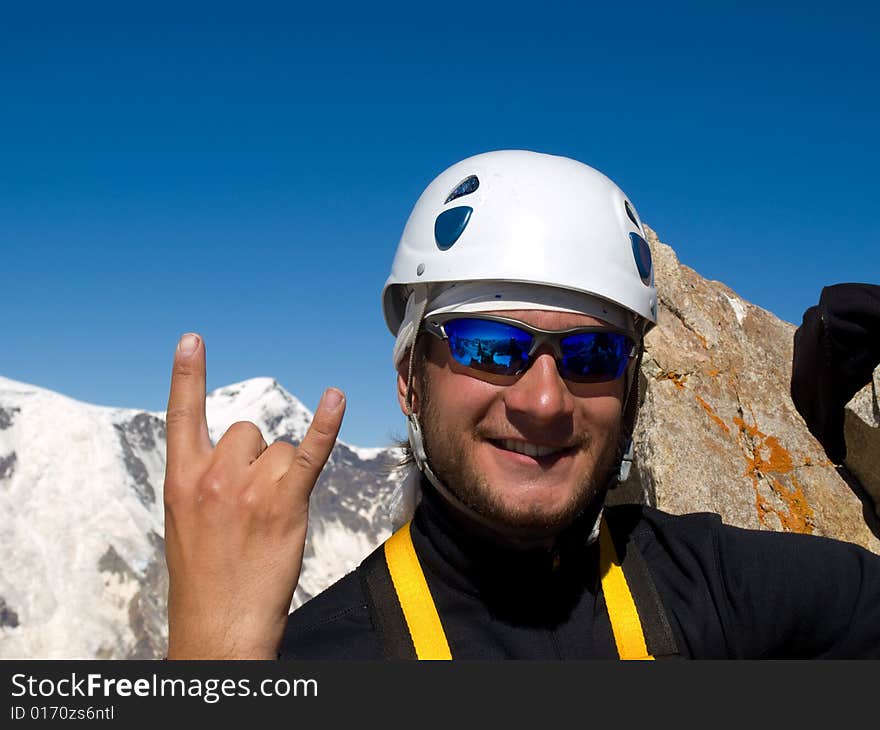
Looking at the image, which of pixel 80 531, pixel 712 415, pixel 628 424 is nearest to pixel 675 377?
pixel 712 415

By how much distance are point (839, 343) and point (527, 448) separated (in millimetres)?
2447

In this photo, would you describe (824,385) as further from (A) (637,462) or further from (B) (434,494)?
(B) (434,494)

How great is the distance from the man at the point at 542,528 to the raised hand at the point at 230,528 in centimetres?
113

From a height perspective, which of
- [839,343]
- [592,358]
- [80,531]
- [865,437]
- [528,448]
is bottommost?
[528,448]

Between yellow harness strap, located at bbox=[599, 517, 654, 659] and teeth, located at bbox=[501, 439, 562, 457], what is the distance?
69 centimetres

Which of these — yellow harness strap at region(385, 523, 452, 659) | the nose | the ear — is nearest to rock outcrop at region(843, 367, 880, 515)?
the nose

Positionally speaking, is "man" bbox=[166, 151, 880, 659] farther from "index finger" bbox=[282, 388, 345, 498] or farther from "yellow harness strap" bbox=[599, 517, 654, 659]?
"index finger" bbox=[282, 388, 345, 498]

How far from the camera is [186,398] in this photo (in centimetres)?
211

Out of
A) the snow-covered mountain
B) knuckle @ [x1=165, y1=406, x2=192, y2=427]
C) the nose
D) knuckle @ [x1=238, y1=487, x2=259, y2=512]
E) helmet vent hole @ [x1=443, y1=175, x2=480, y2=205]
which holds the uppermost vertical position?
the snow-covered mountain

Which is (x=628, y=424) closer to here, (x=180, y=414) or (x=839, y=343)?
(x=839, y=343)

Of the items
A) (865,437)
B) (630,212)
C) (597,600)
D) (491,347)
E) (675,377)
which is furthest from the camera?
(675,377)

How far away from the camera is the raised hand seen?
204cm

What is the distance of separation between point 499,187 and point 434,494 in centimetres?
168

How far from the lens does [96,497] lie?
230 feet
